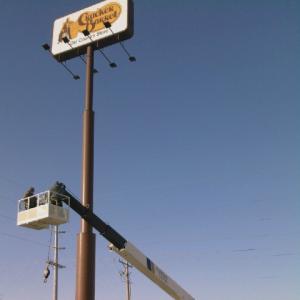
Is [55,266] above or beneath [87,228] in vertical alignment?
above

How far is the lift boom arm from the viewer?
18525 mm

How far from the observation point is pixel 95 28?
24.1m

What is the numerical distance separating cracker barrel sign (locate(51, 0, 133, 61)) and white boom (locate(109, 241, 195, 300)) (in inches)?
378

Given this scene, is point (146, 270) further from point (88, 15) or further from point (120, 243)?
point (88, 15)

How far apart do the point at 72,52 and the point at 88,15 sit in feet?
6.74

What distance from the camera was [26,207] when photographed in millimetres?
17609

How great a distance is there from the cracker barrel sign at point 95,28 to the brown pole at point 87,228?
2636 mm

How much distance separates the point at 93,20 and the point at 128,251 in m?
11.3

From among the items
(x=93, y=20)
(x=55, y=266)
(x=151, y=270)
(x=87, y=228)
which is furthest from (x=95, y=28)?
(x=55, y=266)

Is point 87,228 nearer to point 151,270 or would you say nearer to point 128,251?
point 128,251

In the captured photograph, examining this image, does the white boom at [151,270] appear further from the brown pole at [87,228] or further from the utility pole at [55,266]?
the utility pole at [55,266]

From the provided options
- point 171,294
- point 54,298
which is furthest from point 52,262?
point 171,294

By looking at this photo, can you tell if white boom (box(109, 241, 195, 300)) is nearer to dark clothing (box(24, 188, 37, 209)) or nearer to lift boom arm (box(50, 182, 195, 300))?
lift boom arm (box(50, 182, 195, 300))

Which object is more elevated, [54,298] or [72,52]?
[72,52]
